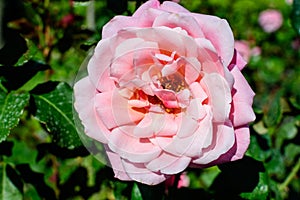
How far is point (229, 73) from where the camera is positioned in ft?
3.07

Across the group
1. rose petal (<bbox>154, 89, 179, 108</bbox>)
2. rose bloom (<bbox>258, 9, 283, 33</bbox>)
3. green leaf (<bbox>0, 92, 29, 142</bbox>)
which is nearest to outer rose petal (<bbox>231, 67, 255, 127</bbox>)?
rose petal (<bbox>154, 89, 179, 108</bbox>)

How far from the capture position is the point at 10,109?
119cm

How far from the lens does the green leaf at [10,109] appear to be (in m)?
1.14

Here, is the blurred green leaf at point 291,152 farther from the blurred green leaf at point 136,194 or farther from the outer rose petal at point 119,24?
the outer rose petal at point 119,24

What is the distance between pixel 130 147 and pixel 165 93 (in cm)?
11

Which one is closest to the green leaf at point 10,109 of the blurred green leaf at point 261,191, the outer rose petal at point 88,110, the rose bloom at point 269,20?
the outer rose petal at point 88,110

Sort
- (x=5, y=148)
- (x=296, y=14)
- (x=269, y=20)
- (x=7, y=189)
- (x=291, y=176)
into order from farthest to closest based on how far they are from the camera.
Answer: (x=269, y=20)
(x=291, y=176)
(x=5, y=148)
(x=7, y=189)
(x=296, y=14)

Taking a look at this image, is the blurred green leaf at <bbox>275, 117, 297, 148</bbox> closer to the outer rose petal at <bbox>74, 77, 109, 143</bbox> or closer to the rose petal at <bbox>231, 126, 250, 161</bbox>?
the rose petal at <bbox>231, 126, 250, 161</bbox>

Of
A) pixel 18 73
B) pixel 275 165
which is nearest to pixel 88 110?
pixel 18 73

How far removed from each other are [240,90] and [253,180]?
0.34 meters

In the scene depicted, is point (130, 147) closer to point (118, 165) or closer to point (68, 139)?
point (118, 165)

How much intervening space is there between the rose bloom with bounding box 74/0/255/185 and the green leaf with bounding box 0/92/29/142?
190 mm

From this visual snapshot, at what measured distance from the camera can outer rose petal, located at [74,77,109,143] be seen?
1014 mm

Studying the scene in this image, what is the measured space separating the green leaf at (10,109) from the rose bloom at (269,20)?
5.48m
